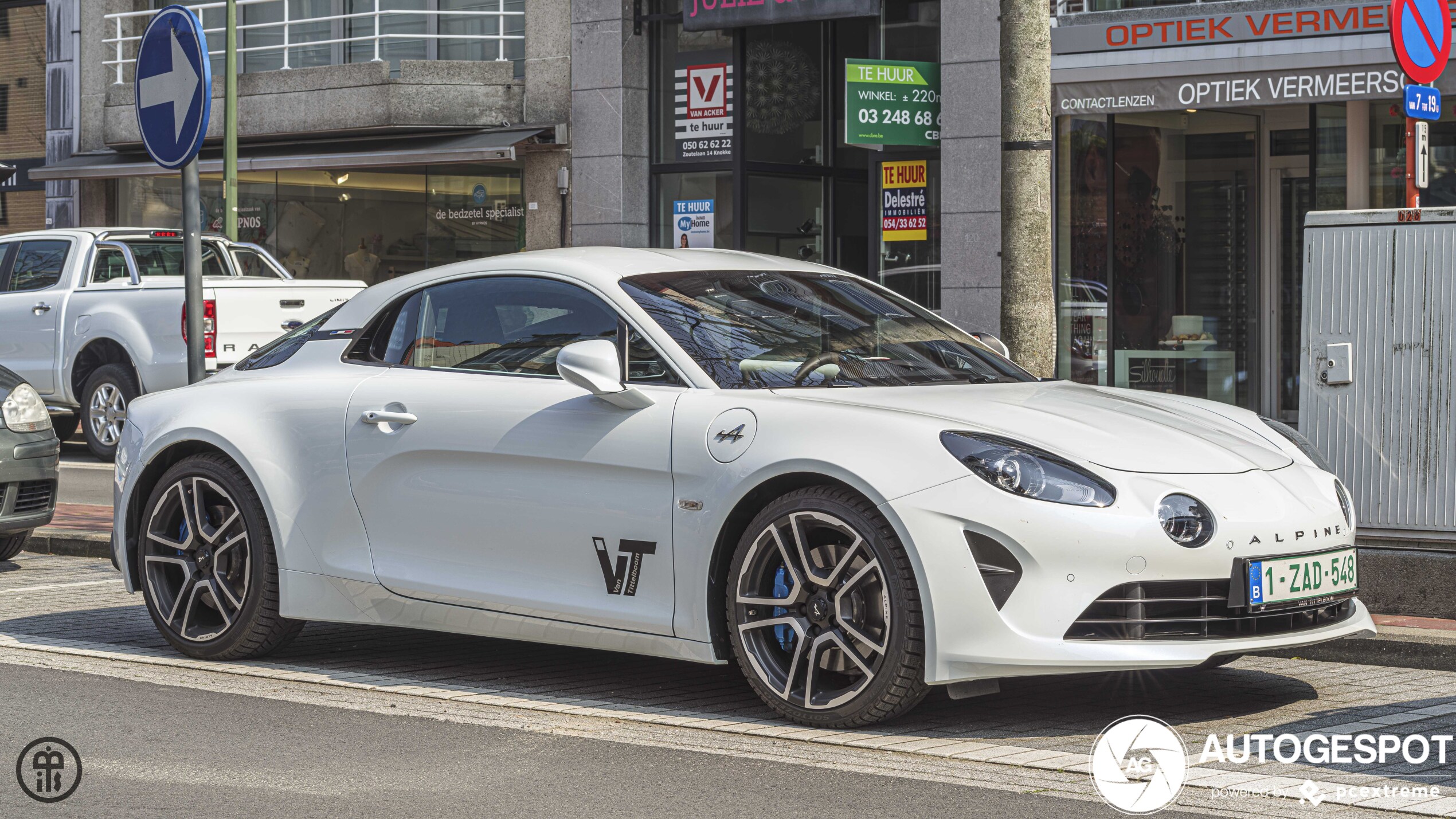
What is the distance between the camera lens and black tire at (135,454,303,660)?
21.4ft

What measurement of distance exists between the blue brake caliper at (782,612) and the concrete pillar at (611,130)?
15218mm

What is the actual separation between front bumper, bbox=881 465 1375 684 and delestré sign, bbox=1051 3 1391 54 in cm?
1031

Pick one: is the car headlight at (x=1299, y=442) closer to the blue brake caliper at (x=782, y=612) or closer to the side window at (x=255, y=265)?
the blue brake caliper at (x=782, y=612)

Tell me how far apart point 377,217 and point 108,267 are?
269 inches

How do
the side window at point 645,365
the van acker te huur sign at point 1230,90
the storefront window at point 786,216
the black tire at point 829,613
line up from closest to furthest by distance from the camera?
the black tire at point 829,613 < the side window at point 645,365 < the van acker te huur sign at point 1230,90 < the storefront window at point 786,216

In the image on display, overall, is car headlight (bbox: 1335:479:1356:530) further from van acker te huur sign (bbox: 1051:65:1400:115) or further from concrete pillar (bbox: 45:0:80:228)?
concrete pillar (bbox: 45:0:80:228)

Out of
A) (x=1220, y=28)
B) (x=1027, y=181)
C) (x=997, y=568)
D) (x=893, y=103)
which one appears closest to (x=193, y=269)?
(x=1027, y=181)

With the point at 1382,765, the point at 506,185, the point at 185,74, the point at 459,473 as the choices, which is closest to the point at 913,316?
the point at 459,473

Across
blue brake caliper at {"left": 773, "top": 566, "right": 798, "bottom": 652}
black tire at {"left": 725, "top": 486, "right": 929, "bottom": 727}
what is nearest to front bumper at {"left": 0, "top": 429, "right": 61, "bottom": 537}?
black tire at {"left": 725, "top": 486, "right": 929, "bottom": 727}

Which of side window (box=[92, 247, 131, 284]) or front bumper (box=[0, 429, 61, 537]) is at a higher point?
side window (box=[92, 247, 131, 284])

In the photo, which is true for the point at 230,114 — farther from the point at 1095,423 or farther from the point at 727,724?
the point at 1095,423

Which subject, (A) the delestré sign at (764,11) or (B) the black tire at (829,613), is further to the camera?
(A) the delestré sign at (764,11)

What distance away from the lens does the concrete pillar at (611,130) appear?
20.5m

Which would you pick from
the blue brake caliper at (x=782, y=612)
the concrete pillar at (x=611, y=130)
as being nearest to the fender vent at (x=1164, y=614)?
the blue brake caliper at (x=782, y=612)
